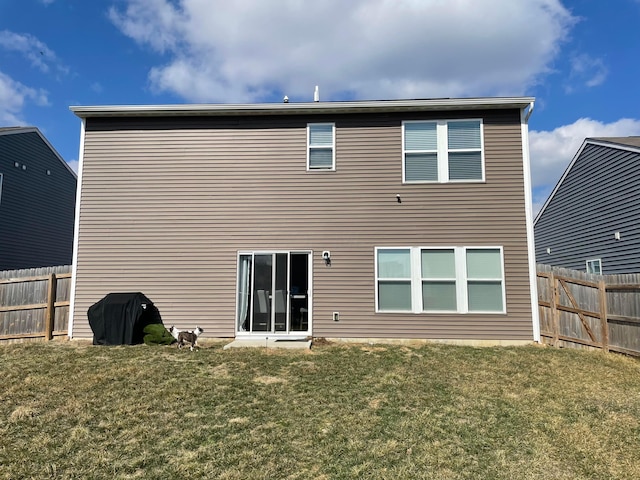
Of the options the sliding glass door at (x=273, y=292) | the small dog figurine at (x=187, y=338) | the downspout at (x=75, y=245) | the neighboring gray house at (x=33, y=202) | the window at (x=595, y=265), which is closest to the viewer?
the small dog figurine at (x=187, y=338)

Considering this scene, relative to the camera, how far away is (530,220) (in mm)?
9281

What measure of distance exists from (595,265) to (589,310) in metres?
7.93

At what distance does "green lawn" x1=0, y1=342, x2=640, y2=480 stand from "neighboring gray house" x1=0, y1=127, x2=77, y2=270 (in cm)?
988

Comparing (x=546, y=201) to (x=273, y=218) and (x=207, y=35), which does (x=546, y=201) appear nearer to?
(x=273, y=218)

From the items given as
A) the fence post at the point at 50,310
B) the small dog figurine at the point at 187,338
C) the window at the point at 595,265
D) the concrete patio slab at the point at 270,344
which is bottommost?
the concrete patio slab at the point at 270,344

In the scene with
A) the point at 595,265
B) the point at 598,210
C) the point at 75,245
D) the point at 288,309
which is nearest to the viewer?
the point at 288,309

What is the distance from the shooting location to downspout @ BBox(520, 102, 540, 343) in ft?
29.5

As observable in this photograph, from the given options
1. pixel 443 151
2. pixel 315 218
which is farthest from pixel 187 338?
pixel 443 151

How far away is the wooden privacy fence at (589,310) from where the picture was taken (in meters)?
7.60

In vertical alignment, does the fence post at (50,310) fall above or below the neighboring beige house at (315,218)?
below

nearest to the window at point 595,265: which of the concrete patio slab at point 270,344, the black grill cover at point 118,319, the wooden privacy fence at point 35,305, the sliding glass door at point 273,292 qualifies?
the sliding glass door at point 273,292

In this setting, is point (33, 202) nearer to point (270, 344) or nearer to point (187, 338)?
point (187, 338)

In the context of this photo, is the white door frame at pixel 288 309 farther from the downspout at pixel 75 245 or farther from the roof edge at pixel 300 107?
the downspout at pixel 75 245

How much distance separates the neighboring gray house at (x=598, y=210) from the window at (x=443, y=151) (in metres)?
6.71
